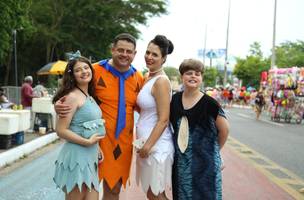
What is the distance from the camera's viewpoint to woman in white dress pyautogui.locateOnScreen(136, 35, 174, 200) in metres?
3.72

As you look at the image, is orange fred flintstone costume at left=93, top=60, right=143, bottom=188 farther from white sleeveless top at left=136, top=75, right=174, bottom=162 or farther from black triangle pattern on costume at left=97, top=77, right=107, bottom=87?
white sleeveless top at left=136, top=75, right=174, bottom=162

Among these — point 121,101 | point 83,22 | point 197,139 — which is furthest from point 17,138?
point 83,22

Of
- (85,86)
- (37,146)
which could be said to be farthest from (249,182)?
(37,146)

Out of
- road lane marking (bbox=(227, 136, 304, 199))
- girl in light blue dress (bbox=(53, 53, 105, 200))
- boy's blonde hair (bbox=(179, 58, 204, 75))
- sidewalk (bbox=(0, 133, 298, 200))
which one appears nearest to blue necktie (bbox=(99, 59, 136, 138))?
girl in light blue dress (bbox=(53, 53, 105, 200))

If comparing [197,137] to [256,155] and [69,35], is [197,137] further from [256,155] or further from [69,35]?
[69,35]

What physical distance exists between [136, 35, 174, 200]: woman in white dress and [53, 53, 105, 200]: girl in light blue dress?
415mm

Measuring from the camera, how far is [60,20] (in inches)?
1152

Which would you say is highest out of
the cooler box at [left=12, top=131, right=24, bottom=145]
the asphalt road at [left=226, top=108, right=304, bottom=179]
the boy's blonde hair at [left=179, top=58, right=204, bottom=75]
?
the boy's blonde hair at [left=179, top=58, right=204, bottom=75]

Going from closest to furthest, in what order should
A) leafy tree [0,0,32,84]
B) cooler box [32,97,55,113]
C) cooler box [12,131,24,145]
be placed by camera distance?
cooler box [12,131,24,145] → cooler box [32,97,55,113] → leafy tree [0,0,32,84]

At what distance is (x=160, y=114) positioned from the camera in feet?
12.2

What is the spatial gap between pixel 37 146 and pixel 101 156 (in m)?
6.74

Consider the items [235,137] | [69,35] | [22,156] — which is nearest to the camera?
[22,156]

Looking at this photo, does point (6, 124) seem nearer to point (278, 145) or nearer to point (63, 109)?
point (63, 109)

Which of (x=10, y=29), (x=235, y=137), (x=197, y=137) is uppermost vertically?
(x=10, y=29)
